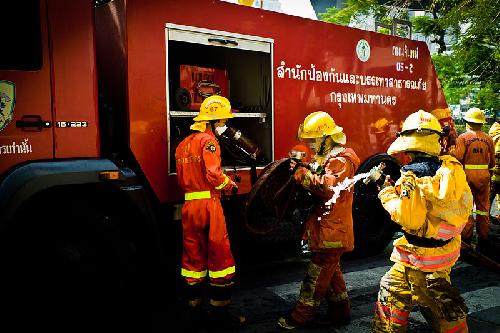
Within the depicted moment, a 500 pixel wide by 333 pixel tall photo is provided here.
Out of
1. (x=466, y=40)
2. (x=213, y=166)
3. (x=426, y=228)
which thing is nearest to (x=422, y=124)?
(x=426, y=228)

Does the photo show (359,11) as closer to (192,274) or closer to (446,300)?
(192,274)

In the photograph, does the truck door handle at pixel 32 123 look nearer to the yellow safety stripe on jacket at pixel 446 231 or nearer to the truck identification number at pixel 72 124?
the truck identification number at pixel 72 124

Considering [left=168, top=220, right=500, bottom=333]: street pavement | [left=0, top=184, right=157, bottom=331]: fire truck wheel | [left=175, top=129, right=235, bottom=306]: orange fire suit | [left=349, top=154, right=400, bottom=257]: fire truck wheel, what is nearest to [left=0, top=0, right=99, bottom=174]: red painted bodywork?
[left=0, top=184, right=157, bottom=331]: fire truck wheel

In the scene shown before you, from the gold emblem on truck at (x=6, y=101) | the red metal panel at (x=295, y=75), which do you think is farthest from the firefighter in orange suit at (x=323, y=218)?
the gold emblem on truck at (x=6, y=101)

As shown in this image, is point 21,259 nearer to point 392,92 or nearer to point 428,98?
point 392,92

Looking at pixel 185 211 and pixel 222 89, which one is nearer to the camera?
pixel 185 211

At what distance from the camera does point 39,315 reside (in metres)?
3.01

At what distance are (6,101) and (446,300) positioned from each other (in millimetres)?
2927

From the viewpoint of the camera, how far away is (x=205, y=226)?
3607 mm

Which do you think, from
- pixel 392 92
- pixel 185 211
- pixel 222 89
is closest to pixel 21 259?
pixel 185 211

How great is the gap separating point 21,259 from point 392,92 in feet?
14.9

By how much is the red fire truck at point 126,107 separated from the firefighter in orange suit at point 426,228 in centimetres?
175

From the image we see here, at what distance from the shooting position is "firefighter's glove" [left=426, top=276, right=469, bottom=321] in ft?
8.48

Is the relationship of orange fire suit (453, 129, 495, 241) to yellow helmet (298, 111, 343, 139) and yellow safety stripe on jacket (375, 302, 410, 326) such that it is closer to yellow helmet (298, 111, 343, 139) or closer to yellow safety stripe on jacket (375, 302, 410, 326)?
yellow helmet (298, 111, 343, 139)
